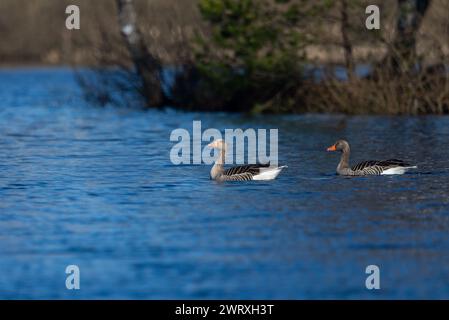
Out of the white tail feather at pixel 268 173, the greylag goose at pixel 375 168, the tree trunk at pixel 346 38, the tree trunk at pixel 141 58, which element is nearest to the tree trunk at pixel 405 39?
the tree trunk at pixel 346 38

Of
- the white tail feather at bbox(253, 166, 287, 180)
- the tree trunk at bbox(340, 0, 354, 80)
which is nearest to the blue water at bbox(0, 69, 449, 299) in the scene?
the white tail feather at bbox(253, 166, 287, 180)

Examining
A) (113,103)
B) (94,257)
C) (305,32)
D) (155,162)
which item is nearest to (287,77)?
(305,32)

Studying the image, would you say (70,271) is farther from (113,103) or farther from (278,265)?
(113,103)

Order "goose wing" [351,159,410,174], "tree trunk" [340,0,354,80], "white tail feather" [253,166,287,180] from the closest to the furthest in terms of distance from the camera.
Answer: "white tail feather" [253,166,287,180] < "goose wing" [351,159,410,174] < "tree trunk" [340,0,354,80]

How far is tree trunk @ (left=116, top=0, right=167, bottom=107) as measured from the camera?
105ft

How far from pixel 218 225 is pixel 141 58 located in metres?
19.6

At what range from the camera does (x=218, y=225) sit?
12.8 meters

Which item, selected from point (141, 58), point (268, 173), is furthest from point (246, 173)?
point (141, 58)

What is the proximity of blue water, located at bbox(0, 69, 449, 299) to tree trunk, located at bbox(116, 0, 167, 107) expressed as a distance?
922cm

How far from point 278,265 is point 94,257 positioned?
75.3 inches

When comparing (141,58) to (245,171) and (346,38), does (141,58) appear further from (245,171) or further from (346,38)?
(245,171)

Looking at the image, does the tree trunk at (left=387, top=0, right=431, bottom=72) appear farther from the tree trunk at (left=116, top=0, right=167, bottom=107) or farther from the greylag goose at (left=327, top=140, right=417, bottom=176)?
the greylag goose at (left=327, top=140, right=417, bottom=176)

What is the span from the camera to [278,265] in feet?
35.0
